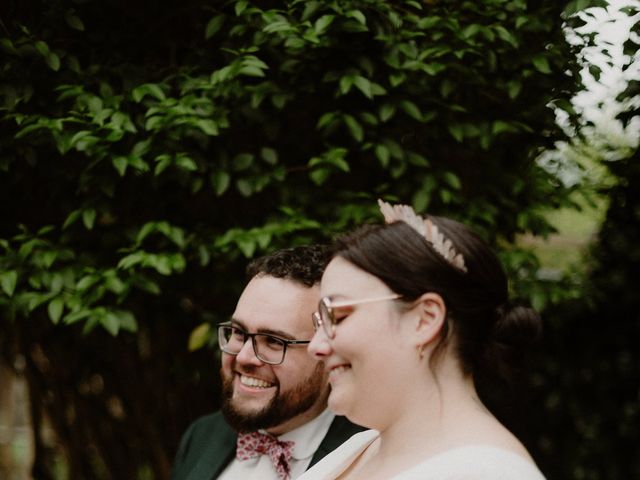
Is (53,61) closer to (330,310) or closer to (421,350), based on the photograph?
(330,310)

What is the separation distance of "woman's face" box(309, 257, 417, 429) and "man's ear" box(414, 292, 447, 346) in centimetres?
3

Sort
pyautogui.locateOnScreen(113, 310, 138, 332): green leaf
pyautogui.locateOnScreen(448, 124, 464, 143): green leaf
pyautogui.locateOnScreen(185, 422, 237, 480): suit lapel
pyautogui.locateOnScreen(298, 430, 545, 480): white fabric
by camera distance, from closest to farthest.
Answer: pyautogui.locateOnScreen(298, 430, 545, 480): white fabric < pyautogui.locateOnScreen(185, 422, 237, 480): suit lapel < pyautogui.locateOnScreen(113, 310, 138, 332): green leaf < pyautogui.locateOnScreen(448, 124, 464, 143): green leaf

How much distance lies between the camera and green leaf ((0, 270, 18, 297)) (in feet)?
8.92

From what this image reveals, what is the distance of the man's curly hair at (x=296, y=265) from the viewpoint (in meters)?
2.49

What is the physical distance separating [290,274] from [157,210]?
0.96 metres

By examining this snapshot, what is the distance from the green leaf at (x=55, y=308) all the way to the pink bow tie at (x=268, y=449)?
30.3 inches

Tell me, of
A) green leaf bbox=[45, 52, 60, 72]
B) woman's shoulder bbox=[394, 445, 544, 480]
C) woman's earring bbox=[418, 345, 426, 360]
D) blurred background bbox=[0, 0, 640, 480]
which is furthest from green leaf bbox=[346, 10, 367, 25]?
woman's shoulder bbox=[394, 445, 544, 480]

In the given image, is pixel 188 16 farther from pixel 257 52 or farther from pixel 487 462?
pixel 487 462

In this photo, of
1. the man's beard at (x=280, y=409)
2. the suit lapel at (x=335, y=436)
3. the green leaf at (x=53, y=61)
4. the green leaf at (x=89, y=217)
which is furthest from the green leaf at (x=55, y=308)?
the suit lapel at (x=335, y=436)

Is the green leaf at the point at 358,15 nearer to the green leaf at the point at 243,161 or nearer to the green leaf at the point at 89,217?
the green leaf at the point at 243,161

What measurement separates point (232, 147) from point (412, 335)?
5.55ft

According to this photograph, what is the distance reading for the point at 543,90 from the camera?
305cm

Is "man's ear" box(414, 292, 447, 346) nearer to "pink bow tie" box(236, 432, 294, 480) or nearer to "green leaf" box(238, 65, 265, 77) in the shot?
"pink bow tie" box(236, 432, 294, 480)

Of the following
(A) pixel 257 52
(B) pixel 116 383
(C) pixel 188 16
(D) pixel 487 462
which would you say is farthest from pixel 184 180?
(D) pixel 487 462
